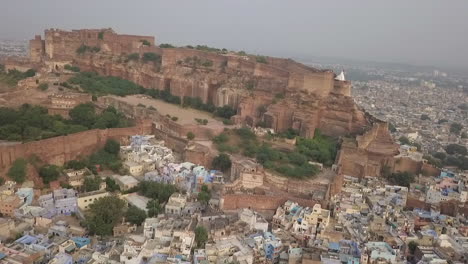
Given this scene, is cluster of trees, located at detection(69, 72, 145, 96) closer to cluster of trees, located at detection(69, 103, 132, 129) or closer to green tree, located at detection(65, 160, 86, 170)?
cluster of trees, located at detection(69, 103, 132, 129)

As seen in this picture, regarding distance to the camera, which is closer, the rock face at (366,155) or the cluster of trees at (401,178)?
the cluster of trees at (401,178)

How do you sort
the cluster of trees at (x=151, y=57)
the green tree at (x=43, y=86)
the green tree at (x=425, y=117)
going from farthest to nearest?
the green tree at (x=425, y=117) → the cluster of trees at (x=151, y=57) → the green tree at (x=43, y=86)

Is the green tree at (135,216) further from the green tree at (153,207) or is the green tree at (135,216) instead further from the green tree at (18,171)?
the green tree at (18,171)


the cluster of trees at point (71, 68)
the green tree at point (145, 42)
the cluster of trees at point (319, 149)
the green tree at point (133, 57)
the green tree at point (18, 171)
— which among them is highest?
the green tree at point (145, 42)

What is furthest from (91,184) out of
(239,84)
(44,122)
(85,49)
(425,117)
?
(425,117)

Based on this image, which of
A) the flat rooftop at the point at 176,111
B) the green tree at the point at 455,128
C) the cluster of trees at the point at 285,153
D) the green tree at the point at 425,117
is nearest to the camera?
the cluster of trees at the point at 285,153

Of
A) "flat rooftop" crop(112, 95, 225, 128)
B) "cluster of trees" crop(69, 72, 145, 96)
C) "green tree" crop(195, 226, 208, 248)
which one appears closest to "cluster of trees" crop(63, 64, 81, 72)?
"cluster of trees" crop(69, 72, 145, 96)

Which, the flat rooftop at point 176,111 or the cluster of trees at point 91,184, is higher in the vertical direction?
the flat rooftop at point 176,111

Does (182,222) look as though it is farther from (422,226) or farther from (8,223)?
(422,226)

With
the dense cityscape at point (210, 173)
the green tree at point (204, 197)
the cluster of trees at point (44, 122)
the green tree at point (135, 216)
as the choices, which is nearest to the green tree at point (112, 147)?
the dense cityscape at point (210, 173)
